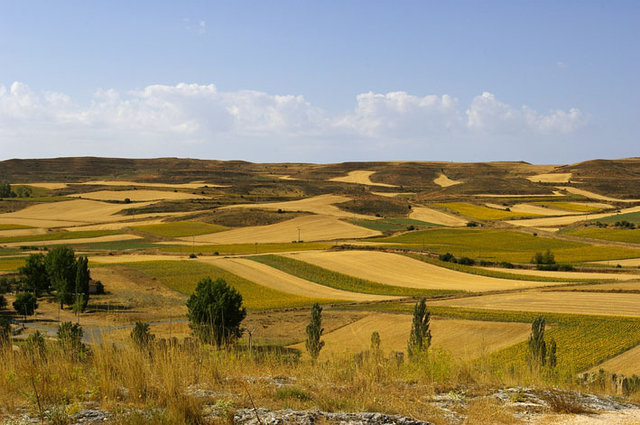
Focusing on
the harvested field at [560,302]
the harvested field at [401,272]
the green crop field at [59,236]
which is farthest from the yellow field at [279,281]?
the green crop field at [59,236]

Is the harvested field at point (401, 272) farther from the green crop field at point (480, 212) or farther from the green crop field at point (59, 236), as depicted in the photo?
the green crop field at point (480, 212)

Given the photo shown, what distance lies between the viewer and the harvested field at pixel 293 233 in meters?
103

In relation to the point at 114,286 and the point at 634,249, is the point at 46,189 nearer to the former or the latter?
the point at 114,286

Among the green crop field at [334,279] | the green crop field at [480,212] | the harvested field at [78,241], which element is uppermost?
the green crop field at [480,212]

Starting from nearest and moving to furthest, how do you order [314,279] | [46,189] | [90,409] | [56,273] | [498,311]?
[90,409], [498,311], [56,273], [314,279], [46,189]

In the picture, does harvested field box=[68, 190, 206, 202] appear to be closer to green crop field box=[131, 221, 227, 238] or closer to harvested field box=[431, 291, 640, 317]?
green crop field box=[131, 221, 227, 238]

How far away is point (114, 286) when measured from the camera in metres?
62.1

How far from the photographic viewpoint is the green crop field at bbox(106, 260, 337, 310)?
5597cm

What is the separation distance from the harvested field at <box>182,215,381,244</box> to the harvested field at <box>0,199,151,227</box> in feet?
102

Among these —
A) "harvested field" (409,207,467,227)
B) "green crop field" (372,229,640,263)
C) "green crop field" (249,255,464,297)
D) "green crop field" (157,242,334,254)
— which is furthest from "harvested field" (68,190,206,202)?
"green crop field" (249,255,464,297)

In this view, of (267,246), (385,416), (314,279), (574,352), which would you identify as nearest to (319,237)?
(267,246)

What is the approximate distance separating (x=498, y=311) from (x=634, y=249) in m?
50.7

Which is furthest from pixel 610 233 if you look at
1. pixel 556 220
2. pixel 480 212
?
pixel 480 212

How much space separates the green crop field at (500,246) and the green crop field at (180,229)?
33967 mm
